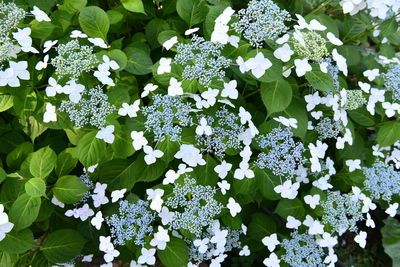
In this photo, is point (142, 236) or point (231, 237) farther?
point (231, 237)

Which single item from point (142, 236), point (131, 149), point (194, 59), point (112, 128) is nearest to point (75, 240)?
point (142, 236)

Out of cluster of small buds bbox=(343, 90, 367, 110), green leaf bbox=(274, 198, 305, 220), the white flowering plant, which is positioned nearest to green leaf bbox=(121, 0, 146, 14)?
the white flowering plant

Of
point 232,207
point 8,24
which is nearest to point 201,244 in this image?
point 232,207

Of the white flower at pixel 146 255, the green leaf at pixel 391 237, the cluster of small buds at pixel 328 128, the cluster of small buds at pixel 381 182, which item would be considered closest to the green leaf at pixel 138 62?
the white flower at pixel 146 255

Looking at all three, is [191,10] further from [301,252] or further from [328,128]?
[301,252]

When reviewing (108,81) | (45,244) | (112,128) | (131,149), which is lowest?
(45,244)

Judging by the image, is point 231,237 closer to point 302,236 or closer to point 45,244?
point 302,236

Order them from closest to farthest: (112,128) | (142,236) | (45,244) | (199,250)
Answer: (112,128) → (142,236) → (199,250) → (45,244)

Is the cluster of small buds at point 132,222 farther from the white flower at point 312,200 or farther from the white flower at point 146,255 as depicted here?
the white flower at point 312,200
